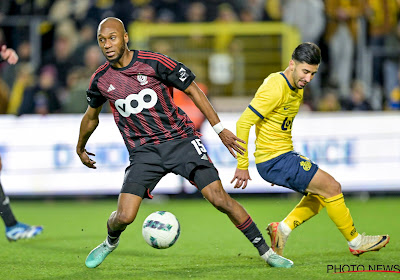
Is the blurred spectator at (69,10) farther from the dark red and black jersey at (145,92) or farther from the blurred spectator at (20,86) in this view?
the dark red and black jersey at (145,92)

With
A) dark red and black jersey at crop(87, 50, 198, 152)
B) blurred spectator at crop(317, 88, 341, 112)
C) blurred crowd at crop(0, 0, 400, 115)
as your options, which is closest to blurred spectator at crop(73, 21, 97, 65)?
blurred crowd at crop(0, 0, 400, 115)

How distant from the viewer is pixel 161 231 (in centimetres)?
617

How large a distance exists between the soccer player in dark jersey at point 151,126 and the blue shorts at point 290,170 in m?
0.59

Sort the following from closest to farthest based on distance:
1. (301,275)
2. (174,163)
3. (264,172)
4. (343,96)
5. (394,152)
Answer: (301,275)
(174,163)
(264,172)
(394,152)
(343,96)

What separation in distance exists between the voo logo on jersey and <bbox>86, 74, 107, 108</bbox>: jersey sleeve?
8.8 inches

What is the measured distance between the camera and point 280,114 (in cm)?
660

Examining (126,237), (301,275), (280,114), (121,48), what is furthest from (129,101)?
(126,237)

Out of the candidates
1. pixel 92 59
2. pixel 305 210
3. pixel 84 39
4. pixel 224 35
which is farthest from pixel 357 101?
pixel 305 210

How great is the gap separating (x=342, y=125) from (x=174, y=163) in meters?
7.02

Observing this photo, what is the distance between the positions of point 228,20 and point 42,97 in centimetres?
421

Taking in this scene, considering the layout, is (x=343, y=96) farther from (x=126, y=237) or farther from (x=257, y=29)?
(x=126, y=237)

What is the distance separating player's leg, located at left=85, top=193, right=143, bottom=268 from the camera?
6129mm

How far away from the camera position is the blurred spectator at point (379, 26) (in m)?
14.8

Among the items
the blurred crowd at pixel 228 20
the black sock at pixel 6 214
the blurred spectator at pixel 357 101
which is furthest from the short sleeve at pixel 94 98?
the blurred spectator at pixel 357 101
